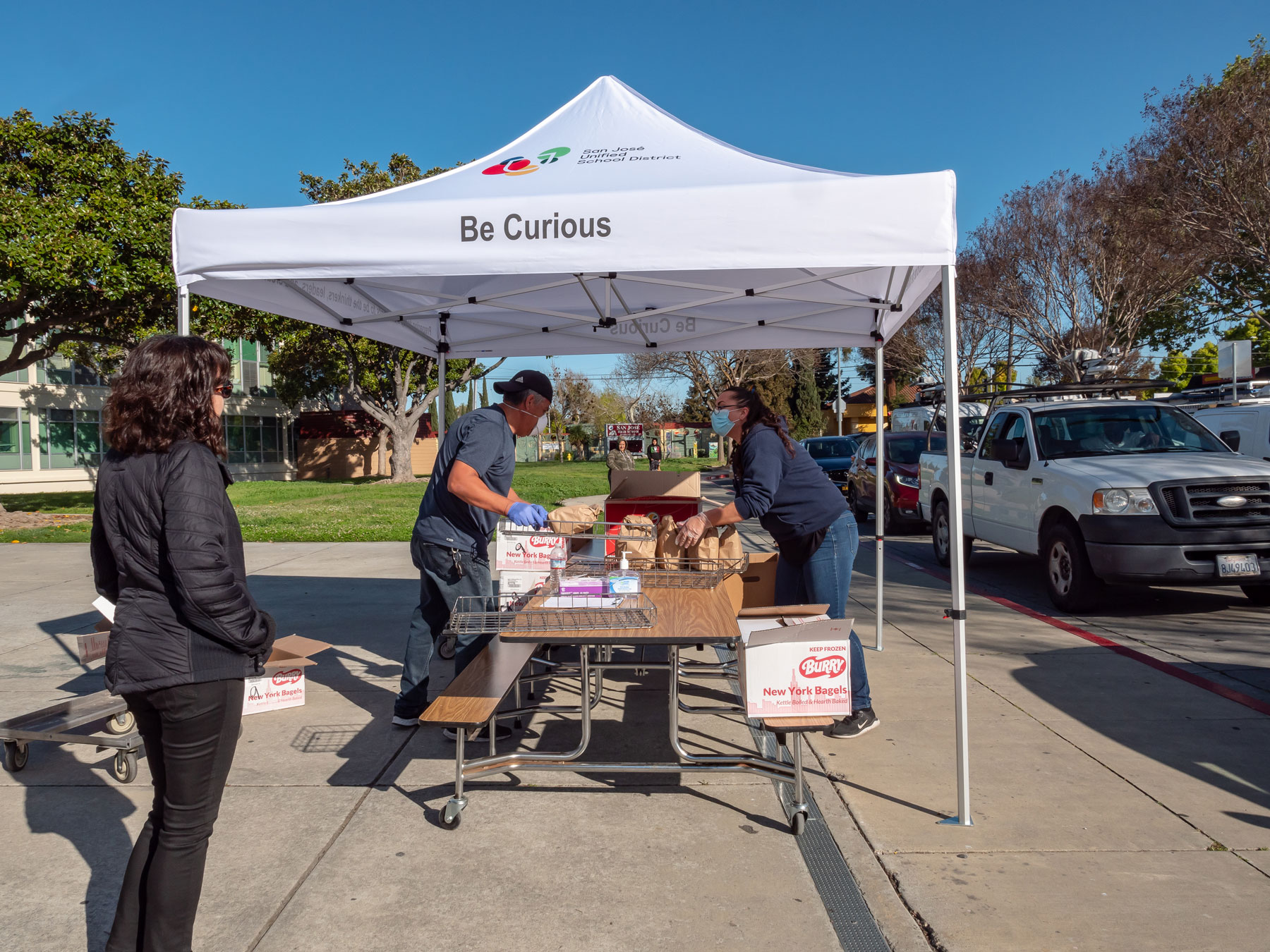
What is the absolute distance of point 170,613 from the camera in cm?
231

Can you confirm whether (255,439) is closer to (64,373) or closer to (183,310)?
(64,373)

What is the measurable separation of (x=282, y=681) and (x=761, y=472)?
3106 millimetres

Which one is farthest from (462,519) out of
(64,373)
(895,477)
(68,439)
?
(68,439)

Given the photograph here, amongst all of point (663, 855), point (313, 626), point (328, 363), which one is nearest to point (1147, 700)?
point (663, 855)

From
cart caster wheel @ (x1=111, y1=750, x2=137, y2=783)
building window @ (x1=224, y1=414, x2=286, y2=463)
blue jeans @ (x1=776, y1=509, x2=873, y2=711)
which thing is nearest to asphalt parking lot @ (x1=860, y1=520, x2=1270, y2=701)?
blue jeans @ (x1=776, y1=509, x2=873, y2=711)

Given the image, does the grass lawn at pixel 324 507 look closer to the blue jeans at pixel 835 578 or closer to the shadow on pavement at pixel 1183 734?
the blue jeans at pixel 835 578

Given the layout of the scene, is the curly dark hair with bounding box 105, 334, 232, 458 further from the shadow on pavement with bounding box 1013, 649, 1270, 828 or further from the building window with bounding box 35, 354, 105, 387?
the building window with bounding box 35, 354, 105, 387

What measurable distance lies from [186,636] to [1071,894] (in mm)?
3025

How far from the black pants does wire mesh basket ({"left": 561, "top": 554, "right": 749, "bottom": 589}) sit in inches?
75.8

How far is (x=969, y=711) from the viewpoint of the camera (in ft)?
16.9

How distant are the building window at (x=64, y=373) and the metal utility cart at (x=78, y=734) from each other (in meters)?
32.2

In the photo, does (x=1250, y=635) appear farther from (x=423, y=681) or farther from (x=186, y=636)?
(x=186, y=636)

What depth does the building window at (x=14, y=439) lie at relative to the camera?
31.7 metres

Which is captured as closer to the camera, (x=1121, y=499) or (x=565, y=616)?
(x=565, y=616)
